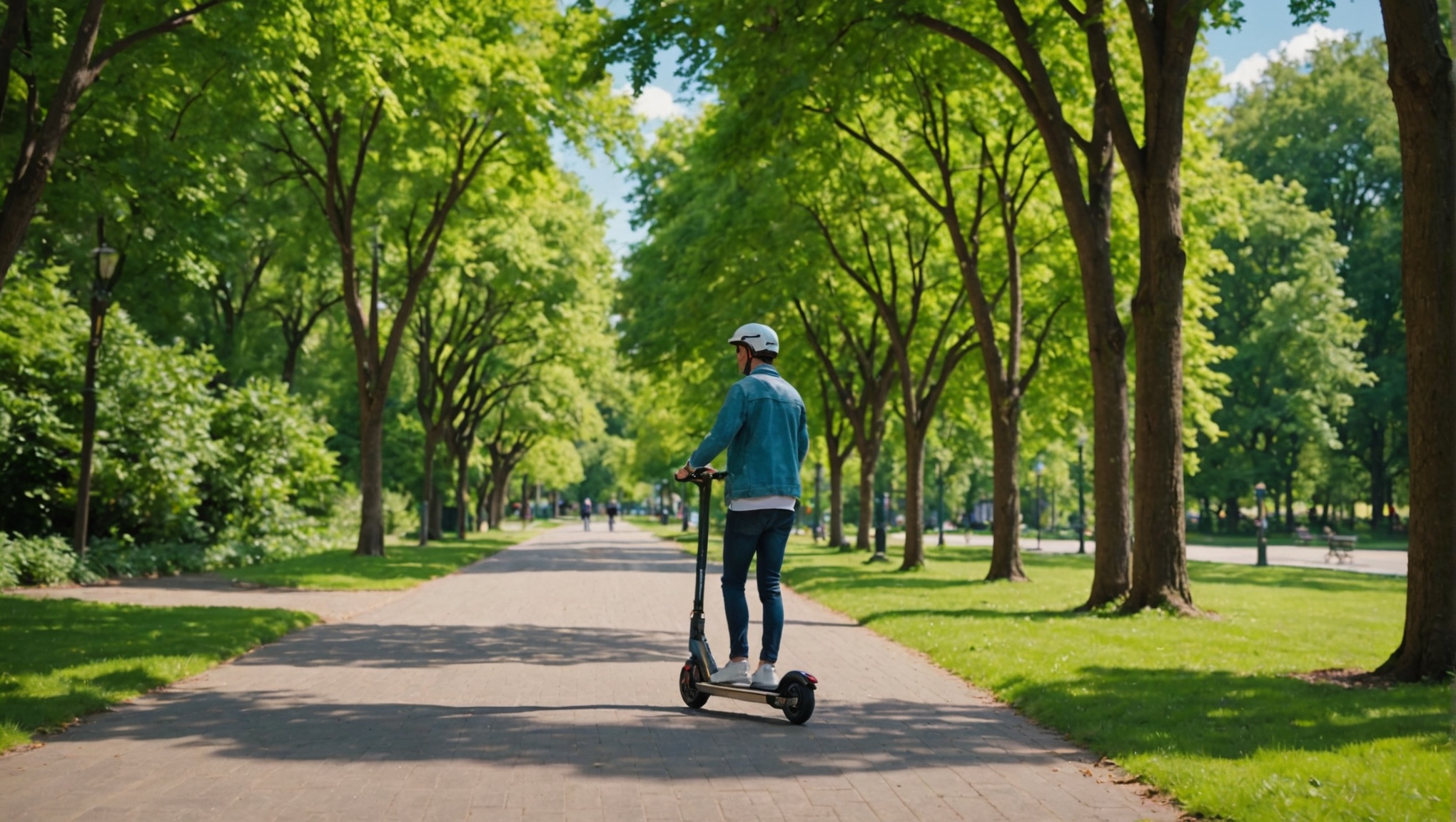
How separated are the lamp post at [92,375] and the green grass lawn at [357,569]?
236cm

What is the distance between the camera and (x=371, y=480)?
2720 cm

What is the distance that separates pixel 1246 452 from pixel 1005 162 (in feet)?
143

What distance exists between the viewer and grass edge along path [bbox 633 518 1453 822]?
5852 millimetres

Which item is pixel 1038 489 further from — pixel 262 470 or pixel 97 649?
pixel 97 649

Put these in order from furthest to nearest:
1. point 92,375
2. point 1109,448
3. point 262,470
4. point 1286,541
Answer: point 1286,541
point 262,470
point 92,375
point 1109,448

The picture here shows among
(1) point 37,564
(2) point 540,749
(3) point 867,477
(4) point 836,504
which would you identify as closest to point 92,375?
(1) point 37,564

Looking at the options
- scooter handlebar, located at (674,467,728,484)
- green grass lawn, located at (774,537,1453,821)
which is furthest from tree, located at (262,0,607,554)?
scooter handlebar, located at (674,467,728,484)

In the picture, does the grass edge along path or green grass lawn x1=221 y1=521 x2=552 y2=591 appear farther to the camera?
green grass lawn x1=221 y1=521 x2=552 y2=591

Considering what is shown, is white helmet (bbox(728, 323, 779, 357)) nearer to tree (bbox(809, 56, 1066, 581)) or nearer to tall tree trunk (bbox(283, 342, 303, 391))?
tree (bbox(809, 56, 1066, 581))

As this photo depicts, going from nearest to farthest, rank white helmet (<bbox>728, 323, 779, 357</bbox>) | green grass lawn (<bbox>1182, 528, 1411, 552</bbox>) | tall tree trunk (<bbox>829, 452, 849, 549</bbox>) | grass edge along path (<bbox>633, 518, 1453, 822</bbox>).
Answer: grass edge along path (<bbox>633, 518, 1453, 822</bbox>) < white helmet (<bbox>728, 323, 779, 357</bbox>) < tall tree trunk (<bbox>829, 452, 849, 549</bbox>) < green grass lawn (<bbox>1182, 528, 1411, 552</bbox>)

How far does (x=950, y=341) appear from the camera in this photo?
31938 mm

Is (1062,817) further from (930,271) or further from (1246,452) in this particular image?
(1246,452)

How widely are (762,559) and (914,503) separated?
60.3ft

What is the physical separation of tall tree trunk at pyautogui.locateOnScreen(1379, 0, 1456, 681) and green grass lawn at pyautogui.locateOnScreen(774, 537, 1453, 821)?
0.58 meters
